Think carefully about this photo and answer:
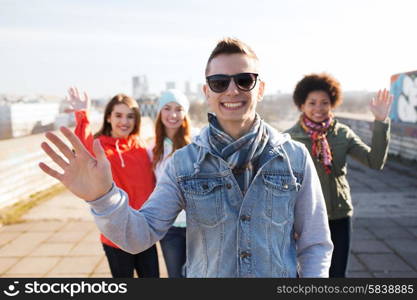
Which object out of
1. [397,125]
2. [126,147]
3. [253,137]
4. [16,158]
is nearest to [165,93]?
[126,147]

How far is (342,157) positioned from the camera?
281cm

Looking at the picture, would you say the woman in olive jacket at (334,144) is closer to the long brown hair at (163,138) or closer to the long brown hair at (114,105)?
the long brown hair at (163,138)

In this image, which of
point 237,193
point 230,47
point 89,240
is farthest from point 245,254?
point 89,240

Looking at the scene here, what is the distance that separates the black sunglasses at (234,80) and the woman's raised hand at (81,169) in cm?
54

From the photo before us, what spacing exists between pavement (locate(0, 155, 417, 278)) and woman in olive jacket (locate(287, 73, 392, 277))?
134cm

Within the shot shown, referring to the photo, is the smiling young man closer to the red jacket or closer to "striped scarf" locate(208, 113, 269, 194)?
"striped scarf" locate(208, 113, 269, 194)

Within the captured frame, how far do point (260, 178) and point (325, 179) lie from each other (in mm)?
1436

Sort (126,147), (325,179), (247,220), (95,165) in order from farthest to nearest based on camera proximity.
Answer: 1. (126,147)
2. (325,179)
3. (247,220)
4. (95,165)

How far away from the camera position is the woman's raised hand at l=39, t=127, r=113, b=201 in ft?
4.17

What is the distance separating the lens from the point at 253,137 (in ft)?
4.98

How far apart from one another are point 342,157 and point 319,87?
1.92 feet

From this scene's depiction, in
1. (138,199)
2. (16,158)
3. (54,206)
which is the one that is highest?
(138,199)

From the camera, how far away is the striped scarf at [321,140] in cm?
277

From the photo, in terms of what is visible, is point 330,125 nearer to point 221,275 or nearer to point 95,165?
point 221,275
